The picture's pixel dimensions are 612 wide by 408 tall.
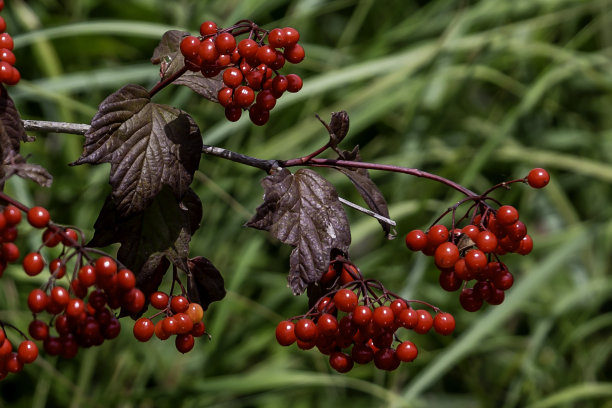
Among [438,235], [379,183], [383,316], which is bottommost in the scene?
[383,316]

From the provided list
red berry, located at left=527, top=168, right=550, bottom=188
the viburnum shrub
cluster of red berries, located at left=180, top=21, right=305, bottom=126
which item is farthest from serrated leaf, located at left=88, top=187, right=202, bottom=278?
red berry, located at left=527, top=168, right=550, bottom=188

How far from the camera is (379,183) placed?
7.28 ft

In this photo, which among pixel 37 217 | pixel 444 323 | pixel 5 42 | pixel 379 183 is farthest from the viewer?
pixel 379 183

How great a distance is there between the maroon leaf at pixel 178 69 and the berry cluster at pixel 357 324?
21 centimetres

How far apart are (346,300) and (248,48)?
24 centimetres

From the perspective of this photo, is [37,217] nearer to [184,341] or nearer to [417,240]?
[184,341]

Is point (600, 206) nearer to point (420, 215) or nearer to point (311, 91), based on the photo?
point (420, 215)

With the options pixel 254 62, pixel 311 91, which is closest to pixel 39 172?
pixel 254 62

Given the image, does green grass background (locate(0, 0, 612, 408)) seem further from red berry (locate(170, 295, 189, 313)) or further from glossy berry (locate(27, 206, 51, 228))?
glossy berry (locate(27, 206, 51, 228))

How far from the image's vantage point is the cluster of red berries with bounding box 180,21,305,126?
69 cm

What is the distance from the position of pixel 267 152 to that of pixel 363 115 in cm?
25

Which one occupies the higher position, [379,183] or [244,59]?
[379,183]

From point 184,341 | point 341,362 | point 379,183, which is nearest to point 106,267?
point 184,341

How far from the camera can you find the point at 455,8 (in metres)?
2.48
